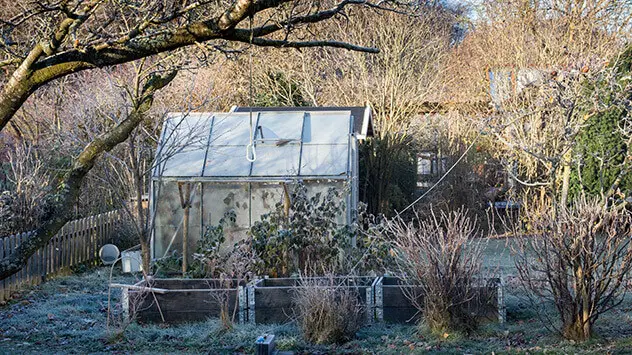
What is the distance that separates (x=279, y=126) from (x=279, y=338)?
20.9 ft

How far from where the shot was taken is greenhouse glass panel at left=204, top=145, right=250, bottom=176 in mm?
12336

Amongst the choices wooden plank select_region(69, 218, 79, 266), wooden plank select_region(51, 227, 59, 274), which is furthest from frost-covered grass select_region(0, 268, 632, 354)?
wooden plank select_region(69, 218, 79, 266)

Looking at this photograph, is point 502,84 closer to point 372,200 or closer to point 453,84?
point 372,200

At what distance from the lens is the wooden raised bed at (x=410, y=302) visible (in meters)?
7.65

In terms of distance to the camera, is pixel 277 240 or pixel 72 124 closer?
pixel 277 240

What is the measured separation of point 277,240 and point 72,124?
756cm

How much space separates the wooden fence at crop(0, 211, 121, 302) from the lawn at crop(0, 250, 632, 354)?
5.10 feet

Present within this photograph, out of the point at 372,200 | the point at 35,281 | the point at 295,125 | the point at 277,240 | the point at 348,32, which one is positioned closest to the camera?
the point at 277,240

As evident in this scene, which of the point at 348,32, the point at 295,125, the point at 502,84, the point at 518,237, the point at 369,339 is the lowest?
the point at 369,339

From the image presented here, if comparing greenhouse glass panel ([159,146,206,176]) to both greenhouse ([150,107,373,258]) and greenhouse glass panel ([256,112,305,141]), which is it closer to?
greenhouse ([150,107,373,258])

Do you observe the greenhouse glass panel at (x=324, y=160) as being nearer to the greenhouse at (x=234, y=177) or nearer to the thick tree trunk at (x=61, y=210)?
the greenhouse at (x=234, y=177)

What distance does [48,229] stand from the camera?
6.11 meters

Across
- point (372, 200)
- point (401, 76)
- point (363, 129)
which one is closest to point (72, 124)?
point (363, 129)

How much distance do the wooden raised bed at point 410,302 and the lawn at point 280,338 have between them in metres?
0.17
